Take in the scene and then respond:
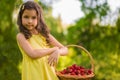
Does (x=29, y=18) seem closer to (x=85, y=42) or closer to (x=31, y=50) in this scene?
(x=31, y=50)

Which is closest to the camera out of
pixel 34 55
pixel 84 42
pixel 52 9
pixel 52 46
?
pixel 34 55

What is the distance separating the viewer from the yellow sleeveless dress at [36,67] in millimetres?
3086

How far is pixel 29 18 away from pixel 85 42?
13.0 ft

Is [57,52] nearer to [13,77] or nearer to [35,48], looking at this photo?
[35,48]

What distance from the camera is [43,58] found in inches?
123

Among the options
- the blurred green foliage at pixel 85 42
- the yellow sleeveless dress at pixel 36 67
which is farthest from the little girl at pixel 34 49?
the blurred green foliage at pixel 85 42

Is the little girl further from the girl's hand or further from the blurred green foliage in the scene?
the blurred green foliage

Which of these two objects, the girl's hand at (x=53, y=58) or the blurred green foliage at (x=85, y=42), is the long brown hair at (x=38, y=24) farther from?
the blurred green foliage at (x=85, y=42)

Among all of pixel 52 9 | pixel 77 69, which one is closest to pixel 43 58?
pixel 77 69

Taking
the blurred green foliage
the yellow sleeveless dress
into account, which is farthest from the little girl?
the blurred green foliage

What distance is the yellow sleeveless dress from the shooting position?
3086 mm

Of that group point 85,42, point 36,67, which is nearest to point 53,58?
point 36,67

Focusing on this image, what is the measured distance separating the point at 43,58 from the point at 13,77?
3.56 meters

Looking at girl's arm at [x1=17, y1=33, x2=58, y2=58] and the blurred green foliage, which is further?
the blurred green foliage
